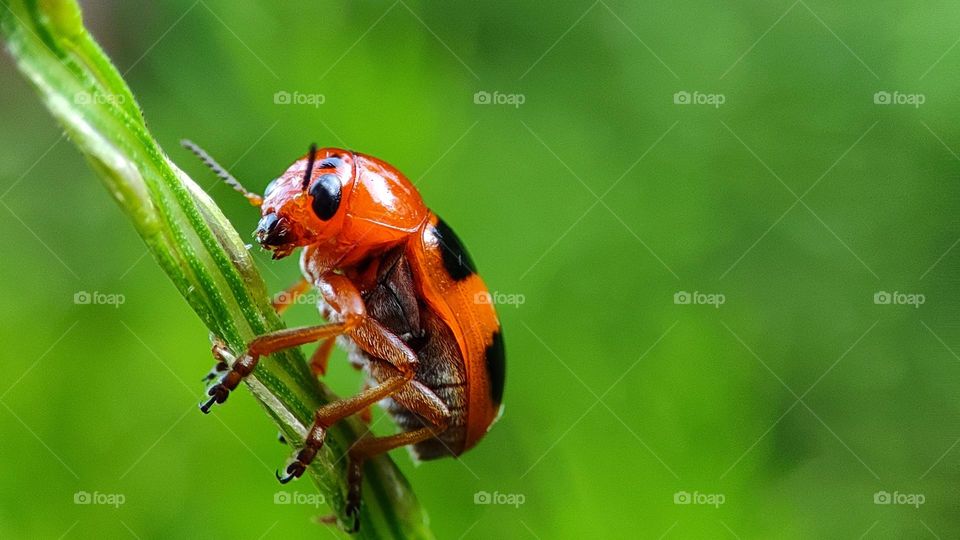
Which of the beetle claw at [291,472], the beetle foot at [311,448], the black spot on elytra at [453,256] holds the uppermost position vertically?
the black spot on elytra at [453,256]

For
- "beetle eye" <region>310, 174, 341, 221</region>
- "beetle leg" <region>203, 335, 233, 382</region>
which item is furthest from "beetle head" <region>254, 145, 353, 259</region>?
"beetle leg" <region>203, 335, 233, 382</region>

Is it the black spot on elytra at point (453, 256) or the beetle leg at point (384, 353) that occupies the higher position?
the black spot on elytra at point (453, 256)

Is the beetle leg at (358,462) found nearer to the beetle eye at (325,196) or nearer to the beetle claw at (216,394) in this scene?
the beetle claw at (216,394)

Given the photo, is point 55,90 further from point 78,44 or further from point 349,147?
point 349,147

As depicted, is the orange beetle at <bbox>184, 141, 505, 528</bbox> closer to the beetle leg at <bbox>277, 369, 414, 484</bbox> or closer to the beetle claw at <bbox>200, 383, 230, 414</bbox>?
the beetle leg at <bbox>277, 369, 414, 484</bbox>

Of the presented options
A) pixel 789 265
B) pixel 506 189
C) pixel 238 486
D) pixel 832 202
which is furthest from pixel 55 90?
pixel 832 202

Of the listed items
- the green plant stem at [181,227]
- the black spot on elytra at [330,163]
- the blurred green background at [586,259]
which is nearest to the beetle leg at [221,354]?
the green plant stem at [181,227]
